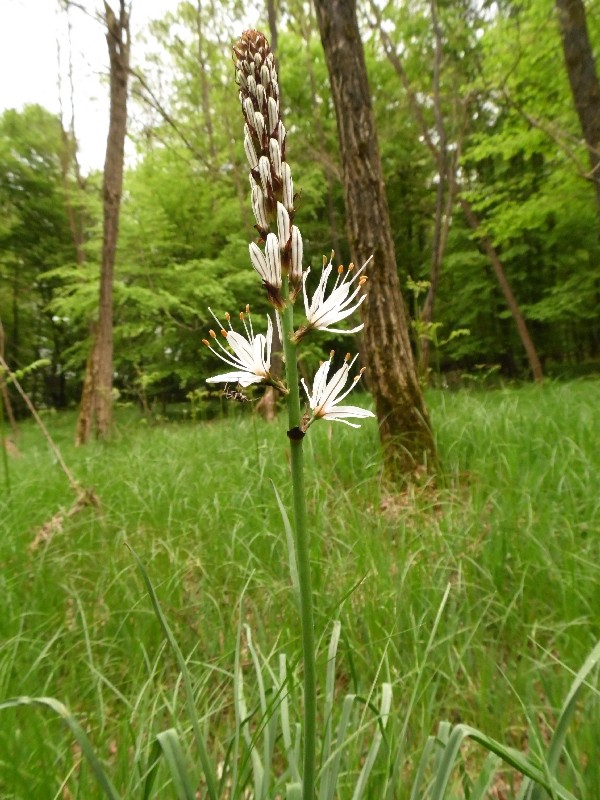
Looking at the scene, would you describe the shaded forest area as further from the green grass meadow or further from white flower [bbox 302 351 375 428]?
white flower [bbox 302 351 375 428]

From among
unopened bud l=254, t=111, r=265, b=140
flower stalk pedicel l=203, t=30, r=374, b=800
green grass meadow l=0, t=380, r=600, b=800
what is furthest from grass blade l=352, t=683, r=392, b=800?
unopened bud l=254, t=111, r=265, b=140

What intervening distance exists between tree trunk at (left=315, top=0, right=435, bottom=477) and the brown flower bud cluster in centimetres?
320

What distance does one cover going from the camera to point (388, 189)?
1681 centimetres

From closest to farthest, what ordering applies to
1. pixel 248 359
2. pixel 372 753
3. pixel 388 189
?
pixel 248 359 → pixel 372 753 → pixel 388 189

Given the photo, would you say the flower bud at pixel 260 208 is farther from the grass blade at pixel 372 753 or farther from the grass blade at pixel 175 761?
the grass blade at pixel 372 753

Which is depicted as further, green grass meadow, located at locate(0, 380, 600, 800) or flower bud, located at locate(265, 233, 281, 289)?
green grass meadow, located at locate(0, 380, 600, 800)

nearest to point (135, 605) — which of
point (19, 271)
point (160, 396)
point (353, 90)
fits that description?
point (353, 90)

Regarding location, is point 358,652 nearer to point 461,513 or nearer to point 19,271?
point 461,513

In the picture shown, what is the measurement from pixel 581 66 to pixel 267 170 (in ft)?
29.5

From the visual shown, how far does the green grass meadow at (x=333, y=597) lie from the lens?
1720mm

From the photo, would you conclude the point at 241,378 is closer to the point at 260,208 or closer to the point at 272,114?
the point at 260,208

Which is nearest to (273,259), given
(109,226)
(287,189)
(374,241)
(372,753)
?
(287,189)

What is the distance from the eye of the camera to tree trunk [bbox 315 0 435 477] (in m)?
4.05

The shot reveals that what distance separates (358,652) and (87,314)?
11.4 m
